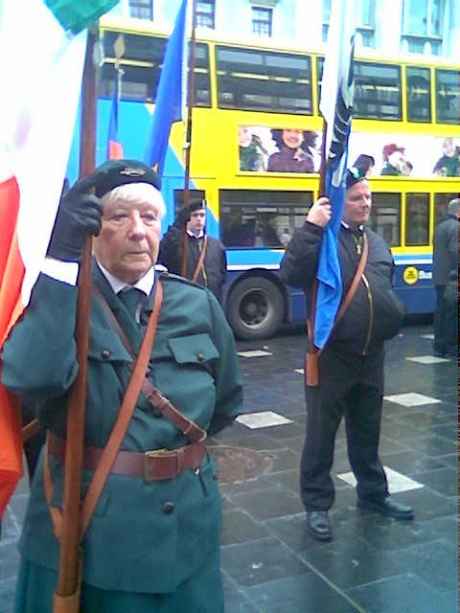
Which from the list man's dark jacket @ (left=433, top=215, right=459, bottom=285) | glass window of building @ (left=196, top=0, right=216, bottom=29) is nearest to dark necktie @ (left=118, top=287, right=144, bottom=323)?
man's dark jacket @ (left=433, top=215, right=459, bottom=285)

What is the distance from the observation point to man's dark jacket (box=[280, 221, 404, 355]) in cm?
349

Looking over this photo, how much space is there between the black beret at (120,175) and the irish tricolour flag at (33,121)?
8.1 inches

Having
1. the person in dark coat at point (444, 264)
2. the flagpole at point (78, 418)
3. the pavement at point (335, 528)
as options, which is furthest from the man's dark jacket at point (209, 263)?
the flagpole at point (78, 418)

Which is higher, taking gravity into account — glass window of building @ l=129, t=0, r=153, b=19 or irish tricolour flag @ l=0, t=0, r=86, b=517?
glass window of building @ l=129, t=0, r=153, b=19

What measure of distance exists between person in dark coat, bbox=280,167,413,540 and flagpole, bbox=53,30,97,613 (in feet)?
6.32

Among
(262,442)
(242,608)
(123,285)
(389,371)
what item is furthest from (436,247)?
(123,285)

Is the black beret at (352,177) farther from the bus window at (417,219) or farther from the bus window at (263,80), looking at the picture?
the bus window at (417,219)

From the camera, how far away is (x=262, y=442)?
5289 mm

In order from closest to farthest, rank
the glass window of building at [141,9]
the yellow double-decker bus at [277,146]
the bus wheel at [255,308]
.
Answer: the yellow double-decker bus at [277,146] < the bus wheel at [255,308] < the glass window of building at [141,9]

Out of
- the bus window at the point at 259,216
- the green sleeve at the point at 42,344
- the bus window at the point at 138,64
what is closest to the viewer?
the green sleeve at the point at 42,344

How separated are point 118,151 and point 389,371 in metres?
4.89

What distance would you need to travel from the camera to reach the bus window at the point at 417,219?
443 inches

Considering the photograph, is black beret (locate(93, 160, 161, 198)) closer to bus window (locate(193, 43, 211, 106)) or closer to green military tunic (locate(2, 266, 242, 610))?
green military tunic (locate(2, 266, 242, 610))

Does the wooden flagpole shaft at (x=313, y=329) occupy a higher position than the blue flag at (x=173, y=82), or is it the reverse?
the blue flag at (x=173, y=82)
